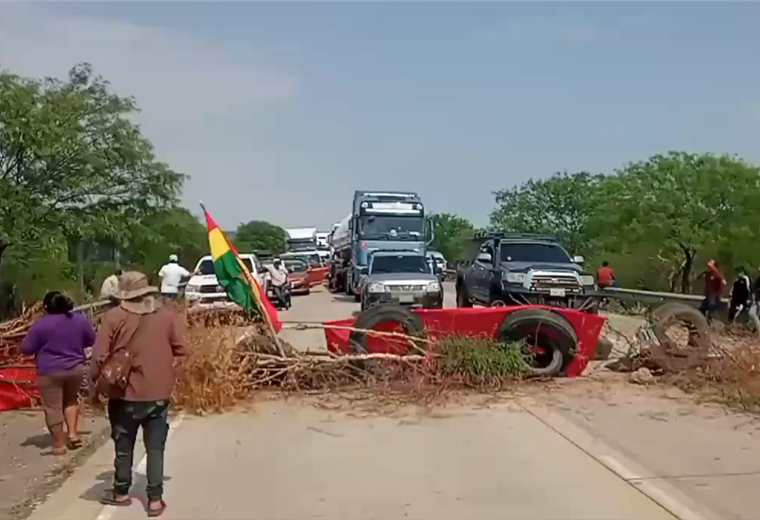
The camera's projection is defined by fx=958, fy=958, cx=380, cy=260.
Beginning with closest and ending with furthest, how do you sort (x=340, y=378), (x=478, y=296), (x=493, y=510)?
(x=493, y=510) < (x=340, y=378) < (x=478, y=296)

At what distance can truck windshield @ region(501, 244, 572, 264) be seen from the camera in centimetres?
2261

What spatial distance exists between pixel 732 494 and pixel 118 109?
25.5 m

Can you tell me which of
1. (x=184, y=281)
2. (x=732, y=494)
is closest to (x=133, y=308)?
(x=732, y=494)

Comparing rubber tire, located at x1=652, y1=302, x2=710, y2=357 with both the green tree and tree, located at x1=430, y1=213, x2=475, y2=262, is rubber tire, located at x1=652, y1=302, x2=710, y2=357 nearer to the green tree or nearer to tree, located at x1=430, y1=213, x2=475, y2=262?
the green tree

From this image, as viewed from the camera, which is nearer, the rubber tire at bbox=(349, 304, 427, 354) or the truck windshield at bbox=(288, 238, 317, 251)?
the rubber tire at bbox=(349, 304, 427, 354)

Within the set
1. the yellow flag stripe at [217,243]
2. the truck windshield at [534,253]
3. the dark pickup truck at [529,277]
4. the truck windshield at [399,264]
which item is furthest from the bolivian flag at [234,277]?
the truck windshield at [399,264]

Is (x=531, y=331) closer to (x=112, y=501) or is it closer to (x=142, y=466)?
(x=142, y=466)

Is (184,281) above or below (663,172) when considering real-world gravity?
below

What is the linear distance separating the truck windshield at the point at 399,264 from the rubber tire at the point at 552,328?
1403 cm

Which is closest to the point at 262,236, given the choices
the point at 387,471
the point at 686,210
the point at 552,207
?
the point at 552,207

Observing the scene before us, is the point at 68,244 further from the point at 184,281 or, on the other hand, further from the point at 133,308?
the point at 133,308

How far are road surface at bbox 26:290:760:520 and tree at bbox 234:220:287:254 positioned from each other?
4157 inches

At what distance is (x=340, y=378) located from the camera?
12508mm

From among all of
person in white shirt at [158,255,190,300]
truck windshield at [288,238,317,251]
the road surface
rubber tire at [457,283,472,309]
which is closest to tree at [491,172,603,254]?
truck windshield at [288,238,317,251]
